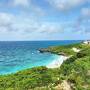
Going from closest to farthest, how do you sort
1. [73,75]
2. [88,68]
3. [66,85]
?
[66,85], [73,75], [88,68]

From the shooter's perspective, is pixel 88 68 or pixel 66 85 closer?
pixel 66 85

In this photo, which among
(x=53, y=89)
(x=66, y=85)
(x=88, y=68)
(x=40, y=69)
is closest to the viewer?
(x=53, y=89)

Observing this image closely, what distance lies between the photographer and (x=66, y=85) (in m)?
30.5

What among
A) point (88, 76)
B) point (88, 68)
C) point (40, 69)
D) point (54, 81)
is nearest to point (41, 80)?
point (54, 81)

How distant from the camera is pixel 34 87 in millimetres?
29938

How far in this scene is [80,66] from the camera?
4000 cm

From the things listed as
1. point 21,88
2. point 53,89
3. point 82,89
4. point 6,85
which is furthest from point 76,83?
point 6,85

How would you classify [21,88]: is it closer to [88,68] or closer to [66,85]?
[66,85]

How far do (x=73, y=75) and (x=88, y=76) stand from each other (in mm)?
2173

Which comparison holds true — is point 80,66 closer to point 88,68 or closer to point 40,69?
point 88,68

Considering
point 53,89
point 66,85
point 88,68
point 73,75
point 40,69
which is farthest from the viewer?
point 40,69

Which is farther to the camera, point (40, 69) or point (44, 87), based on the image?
point (40, 69)

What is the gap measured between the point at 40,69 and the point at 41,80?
16.3 meters

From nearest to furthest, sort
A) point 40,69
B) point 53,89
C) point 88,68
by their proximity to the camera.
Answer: point 53,89, point 88,68, point 40,69
